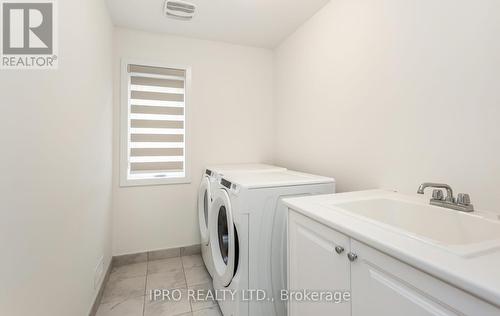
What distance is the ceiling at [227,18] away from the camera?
1986 millimetres

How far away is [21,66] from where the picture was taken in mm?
836

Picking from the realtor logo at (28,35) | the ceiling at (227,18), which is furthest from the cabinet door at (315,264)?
the ceiling at (227,18)

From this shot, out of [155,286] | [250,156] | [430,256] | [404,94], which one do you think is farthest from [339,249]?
[250,156]

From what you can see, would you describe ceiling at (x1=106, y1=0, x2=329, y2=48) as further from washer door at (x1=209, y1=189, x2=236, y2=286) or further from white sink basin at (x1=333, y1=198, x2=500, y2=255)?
white sink basin at (x1=333, y1=198, x2=500, y2=255)

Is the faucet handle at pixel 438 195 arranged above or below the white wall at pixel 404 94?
below

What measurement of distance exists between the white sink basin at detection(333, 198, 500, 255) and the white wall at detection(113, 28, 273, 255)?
5.74 ft

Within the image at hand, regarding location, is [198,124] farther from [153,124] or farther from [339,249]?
[339,249]

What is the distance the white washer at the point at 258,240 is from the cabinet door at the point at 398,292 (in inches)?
25.6

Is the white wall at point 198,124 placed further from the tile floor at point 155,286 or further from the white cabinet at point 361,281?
the white cabinet at point 361,281

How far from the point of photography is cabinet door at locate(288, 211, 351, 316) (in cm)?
87

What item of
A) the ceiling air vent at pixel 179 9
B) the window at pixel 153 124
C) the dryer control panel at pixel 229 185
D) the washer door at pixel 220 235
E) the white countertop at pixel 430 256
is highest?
the ceiling air vent at pixel 179 9

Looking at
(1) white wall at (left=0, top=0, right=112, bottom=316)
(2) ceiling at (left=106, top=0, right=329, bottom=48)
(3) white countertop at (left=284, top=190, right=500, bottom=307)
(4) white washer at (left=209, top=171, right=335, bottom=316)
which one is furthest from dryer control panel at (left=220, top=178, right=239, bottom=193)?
(2) ceiling at (left=106, top=0, right=329, bottom=48)

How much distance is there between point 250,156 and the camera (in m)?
2.84

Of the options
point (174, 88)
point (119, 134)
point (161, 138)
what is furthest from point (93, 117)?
point (174, 88)
